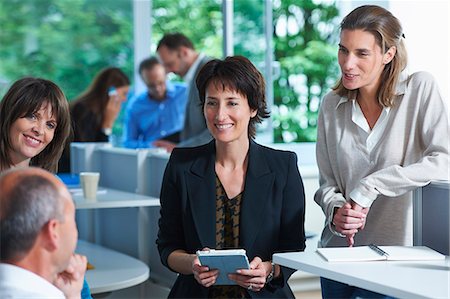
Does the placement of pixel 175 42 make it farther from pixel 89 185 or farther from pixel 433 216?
pixel 433 216

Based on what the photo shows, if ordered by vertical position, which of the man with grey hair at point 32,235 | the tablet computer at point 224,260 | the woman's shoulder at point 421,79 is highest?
the woman's shoulder at point 421,79

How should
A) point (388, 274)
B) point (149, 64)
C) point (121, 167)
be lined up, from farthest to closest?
point (149, 64), point (121, 167), point (388, 274)

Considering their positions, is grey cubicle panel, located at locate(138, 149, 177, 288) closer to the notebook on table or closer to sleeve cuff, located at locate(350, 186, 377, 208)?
sleeve cuff, located at locate(350, 186, 377, 208)

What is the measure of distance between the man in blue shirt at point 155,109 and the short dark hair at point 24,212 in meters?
4.78

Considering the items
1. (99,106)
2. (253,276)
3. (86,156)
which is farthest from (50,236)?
(99,106)

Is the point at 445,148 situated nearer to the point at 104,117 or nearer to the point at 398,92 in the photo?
the point at 398,92

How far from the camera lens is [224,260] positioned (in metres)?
2.54

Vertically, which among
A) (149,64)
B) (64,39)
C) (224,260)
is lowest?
(224,260)

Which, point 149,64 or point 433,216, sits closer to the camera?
point 433,216

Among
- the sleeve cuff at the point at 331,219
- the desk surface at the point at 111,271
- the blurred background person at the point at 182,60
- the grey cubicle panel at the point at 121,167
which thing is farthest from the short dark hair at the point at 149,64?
the sleeve cuff at the point at 331,219

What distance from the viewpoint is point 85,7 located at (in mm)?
8094

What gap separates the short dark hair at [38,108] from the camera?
110 inches

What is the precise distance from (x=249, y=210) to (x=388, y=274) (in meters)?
0.59

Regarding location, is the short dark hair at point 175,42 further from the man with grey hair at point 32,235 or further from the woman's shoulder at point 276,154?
the man with grey hair at point 32,235
